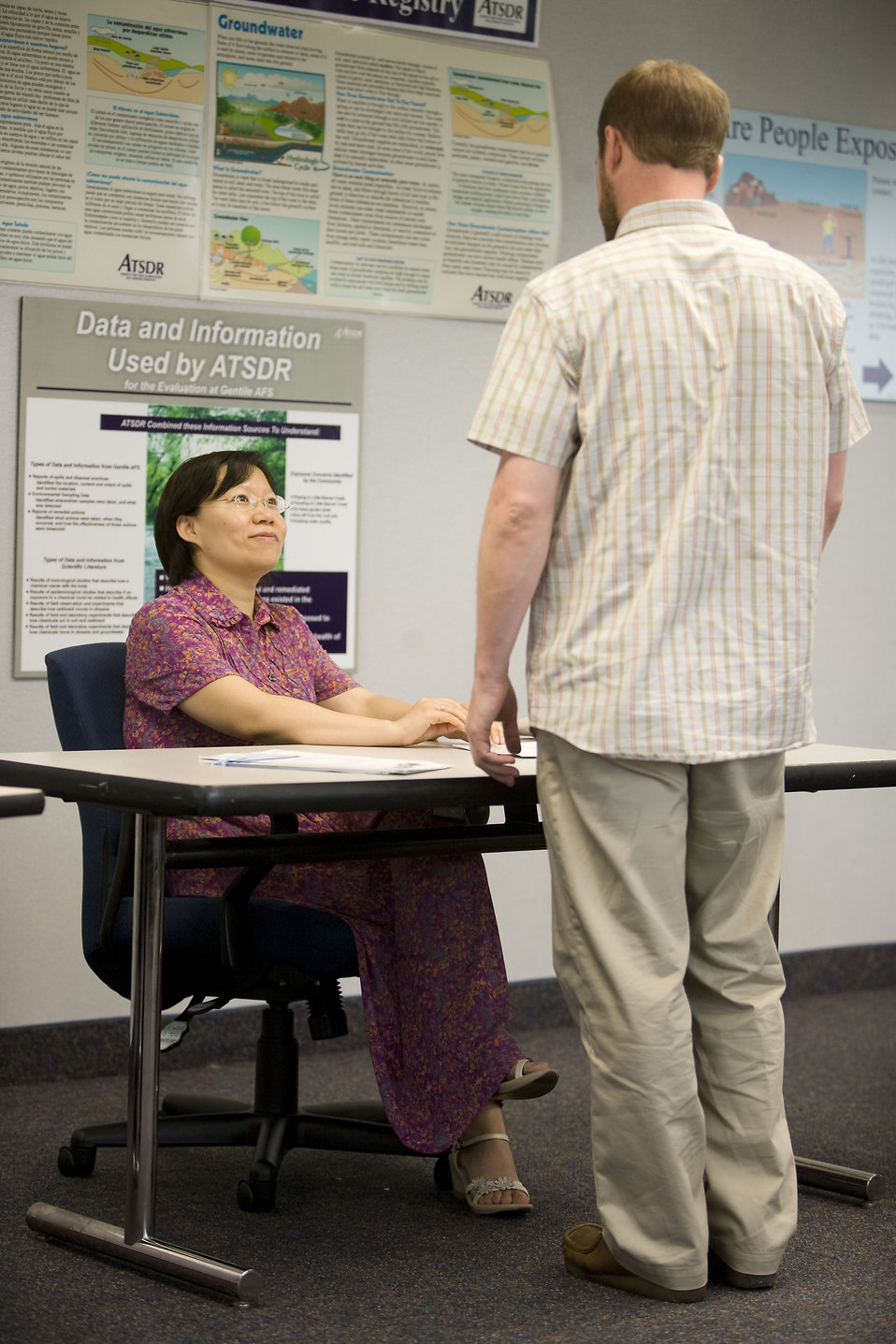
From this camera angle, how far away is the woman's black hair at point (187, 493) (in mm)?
2545

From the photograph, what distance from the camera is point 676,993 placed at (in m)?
1.85

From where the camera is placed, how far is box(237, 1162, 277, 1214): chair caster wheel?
7.47ft

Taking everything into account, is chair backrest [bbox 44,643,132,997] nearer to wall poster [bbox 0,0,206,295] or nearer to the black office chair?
the black office chair

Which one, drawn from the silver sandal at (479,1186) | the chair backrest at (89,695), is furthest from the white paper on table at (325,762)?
the silver sandal at (479,1186)

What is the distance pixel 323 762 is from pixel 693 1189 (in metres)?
0.73

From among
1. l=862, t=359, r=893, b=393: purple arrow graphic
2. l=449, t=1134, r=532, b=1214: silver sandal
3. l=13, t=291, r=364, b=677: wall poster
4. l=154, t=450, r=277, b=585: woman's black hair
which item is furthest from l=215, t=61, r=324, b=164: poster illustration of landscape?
l=449, t=1134, r=532, b=1214: silver sandal

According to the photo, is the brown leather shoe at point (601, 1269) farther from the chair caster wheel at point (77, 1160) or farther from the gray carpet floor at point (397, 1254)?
the chair caster wheel at point (77, 1160)

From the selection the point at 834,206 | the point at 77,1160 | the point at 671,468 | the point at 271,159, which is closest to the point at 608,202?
the point at 671,468

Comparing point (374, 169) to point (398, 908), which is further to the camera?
point (374, 169)

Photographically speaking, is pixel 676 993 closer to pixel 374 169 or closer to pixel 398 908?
pixel 398 908

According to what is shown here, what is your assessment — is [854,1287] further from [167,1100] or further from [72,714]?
[72,714]

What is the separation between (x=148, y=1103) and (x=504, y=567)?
86 centimetres

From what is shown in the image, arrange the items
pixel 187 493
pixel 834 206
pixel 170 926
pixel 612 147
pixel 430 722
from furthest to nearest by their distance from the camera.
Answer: pixel 834 206, pixel 187 493, pixel 430 722, pixel 170 926, pixel 612 147

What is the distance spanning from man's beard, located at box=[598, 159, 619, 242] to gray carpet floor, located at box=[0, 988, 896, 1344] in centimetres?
141
